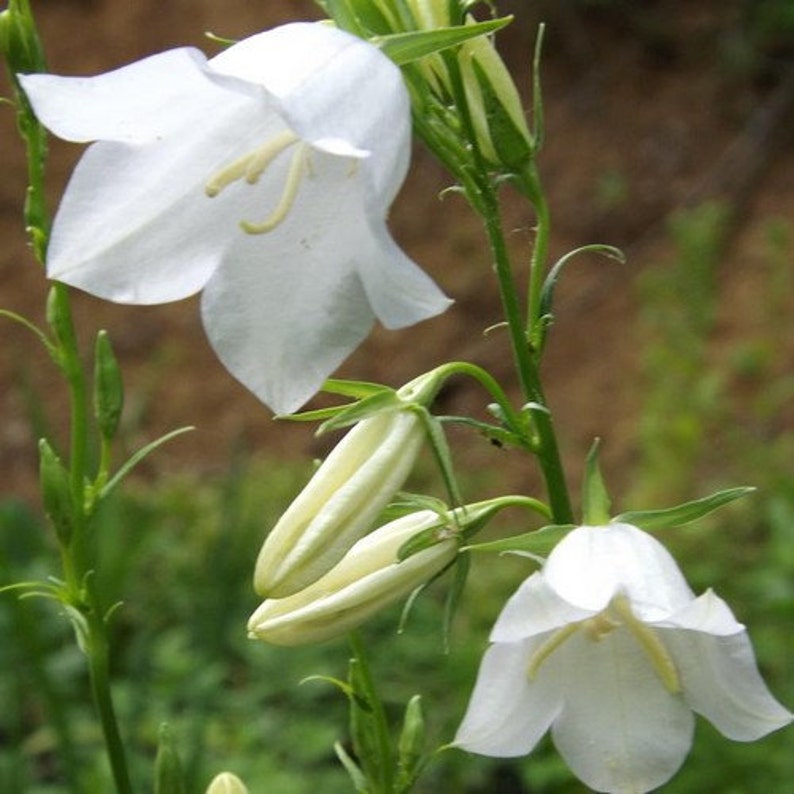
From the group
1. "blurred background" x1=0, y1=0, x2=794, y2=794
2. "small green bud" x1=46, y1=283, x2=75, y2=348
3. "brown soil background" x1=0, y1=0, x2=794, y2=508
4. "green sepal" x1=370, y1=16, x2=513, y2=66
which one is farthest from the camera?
"brown soil background" x1=0, y1=0, x2=794, y2=508

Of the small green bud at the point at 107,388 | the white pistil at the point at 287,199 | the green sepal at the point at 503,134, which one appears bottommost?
the small green bud at the point at 107,388

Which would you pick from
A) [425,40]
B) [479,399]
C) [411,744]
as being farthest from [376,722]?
[479,399]

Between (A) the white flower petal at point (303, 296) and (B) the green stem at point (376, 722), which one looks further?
(B) the green stem at point (376, 722)

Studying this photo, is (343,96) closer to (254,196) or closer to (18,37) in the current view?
(254,196)

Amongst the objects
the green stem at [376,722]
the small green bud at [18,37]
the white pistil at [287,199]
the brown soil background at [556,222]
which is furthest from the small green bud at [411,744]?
the brown soil background at [556,222]

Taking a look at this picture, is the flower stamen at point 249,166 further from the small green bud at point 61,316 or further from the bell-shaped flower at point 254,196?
the small green bud at point 61,316

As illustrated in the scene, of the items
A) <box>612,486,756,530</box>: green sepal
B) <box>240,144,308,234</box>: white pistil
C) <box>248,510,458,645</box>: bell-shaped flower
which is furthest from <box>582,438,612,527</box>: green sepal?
<box>240,144,308,234</box>: white pistil

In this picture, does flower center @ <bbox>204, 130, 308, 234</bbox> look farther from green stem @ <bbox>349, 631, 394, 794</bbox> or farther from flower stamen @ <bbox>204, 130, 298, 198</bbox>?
green stem @ <bbox>349, 631, 394, 794</bbox>
